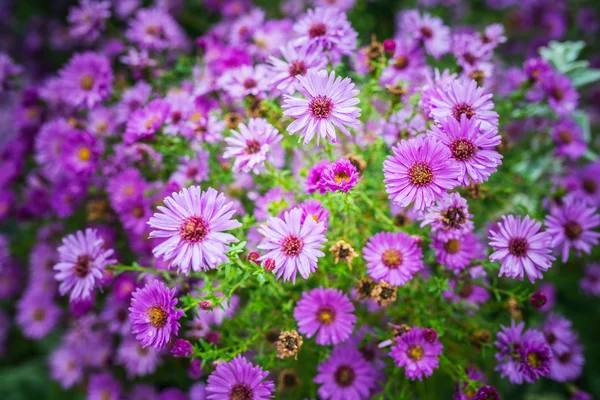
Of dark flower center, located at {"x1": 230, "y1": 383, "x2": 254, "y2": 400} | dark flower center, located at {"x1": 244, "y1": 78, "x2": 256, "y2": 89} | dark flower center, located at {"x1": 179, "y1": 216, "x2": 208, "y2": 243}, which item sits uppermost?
dark flower center, located at {"x1": 244, "y1": 78, "x2": 256, "y2": 89}

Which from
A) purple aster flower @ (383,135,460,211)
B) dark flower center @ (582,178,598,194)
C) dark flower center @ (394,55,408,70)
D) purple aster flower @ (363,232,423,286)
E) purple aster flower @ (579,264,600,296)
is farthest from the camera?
purple aster flower @ (579,264,600,296)

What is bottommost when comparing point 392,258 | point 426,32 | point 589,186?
point 392,258

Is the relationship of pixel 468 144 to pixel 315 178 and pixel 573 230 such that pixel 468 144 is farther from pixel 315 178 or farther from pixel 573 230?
pixel 573 230

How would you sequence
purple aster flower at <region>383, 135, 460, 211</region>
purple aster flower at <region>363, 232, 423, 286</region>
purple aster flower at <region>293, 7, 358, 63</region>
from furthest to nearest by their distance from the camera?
purple aster flower at <region>293, 7, 358, 63</region> < purple aster flower at <region>363, 232, 423, 286</region> < purple aster flower at <region>383, 135, 460, 211</region>

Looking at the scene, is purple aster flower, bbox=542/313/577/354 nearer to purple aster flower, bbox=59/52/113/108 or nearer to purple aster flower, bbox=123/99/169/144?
purple aster flower, bbox=123/99/169/144

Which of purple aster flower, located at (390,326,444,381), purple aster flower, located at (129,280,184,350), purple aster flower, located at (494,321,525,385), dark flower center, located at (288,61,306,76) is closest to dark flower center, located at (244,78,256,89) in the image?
dark flower center, located at (288,61,306,76)

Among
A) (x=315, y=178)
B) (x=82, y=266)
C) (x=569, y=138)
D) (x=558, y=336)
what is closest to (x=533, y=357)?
(x=558, y=336)

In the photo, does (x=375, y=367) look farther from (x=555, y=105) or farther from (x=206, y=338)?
(x=555, y=105)
